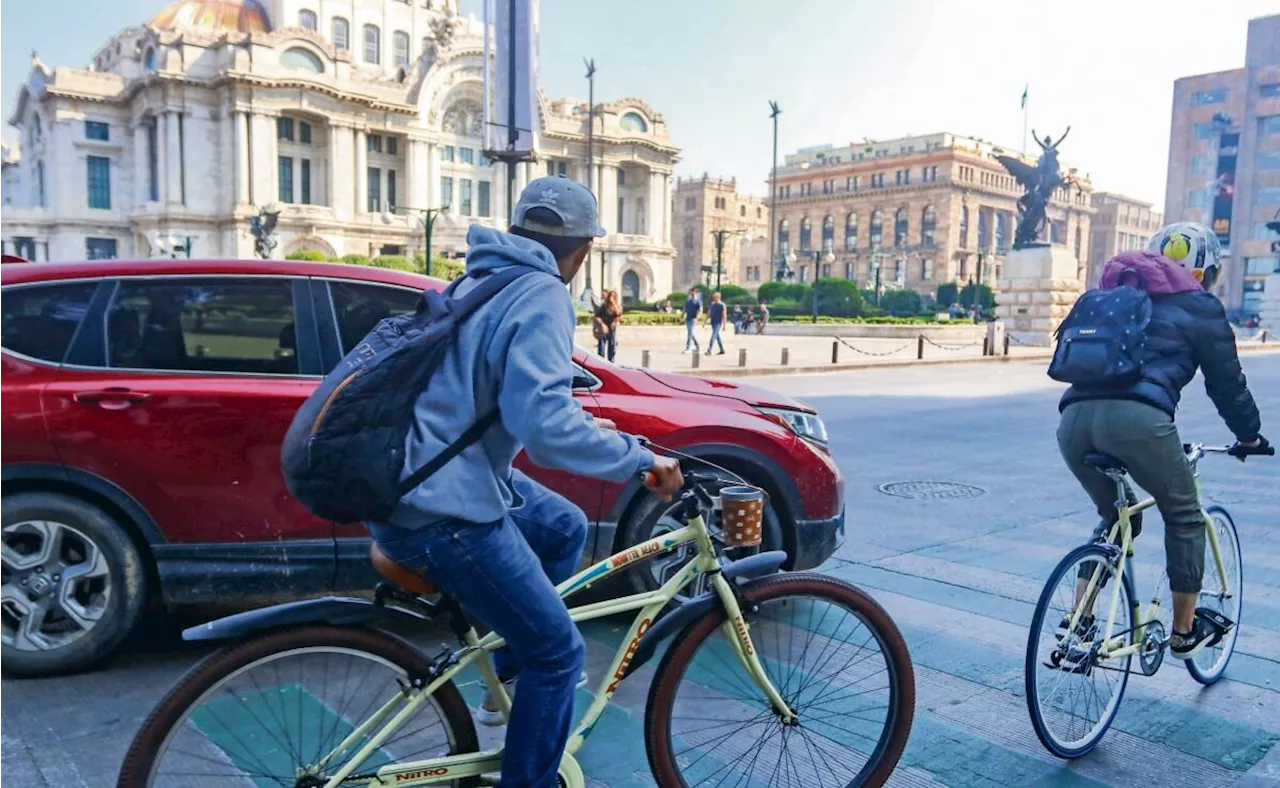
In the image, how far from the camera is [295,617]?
7.36ft

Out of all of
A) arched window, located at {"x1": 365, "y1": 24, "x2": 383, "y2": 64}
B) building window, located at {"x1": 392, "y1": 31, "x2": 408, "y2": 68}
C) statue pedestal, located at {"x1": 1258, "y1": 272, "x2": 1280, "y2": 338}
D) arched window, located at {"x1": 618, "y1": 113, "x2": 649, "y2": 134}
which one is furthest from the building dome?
statue pedestal, located at {"x1": 1258, "y1": 272, "x2": 1280, "y2": 338}

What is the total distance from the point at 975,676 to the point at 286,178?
73.1 meters

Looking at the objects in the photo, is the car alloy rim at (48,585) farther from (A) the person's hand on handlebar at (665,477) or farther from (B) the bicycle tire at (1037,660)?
(B) the bicycle tire at (1037,660)

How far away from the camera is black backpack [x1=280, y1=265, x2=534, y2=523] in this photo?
2.17 metres

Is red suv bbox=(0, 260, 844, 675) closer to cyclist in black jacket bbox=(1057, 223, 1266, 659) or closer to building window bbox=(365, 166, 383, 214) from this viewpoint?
cyclist in black jacket bbox=(1057, 223, 1266, 659)

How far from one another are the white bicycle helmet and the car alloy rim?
4480 mm

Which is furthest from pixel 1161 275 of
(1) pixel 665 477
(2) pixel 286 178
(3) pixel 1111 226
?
(3) pixel 1111 226

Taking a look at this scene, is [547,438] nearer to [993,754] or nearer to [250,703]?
[250,703]

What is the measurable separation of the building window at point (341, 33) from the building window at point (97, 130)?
21.2 metres

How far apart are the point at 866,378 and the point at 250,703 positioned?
64.5 feet

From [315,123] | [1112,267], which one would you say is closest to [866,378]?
[1112,267]

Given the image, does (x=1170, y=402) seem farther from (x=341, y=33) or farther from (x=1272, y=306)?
(x=341, y=33)

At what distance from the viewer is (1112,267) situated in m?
Answer: 3.71

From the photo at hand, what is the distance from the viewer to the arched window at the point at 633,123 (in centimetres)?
8556
